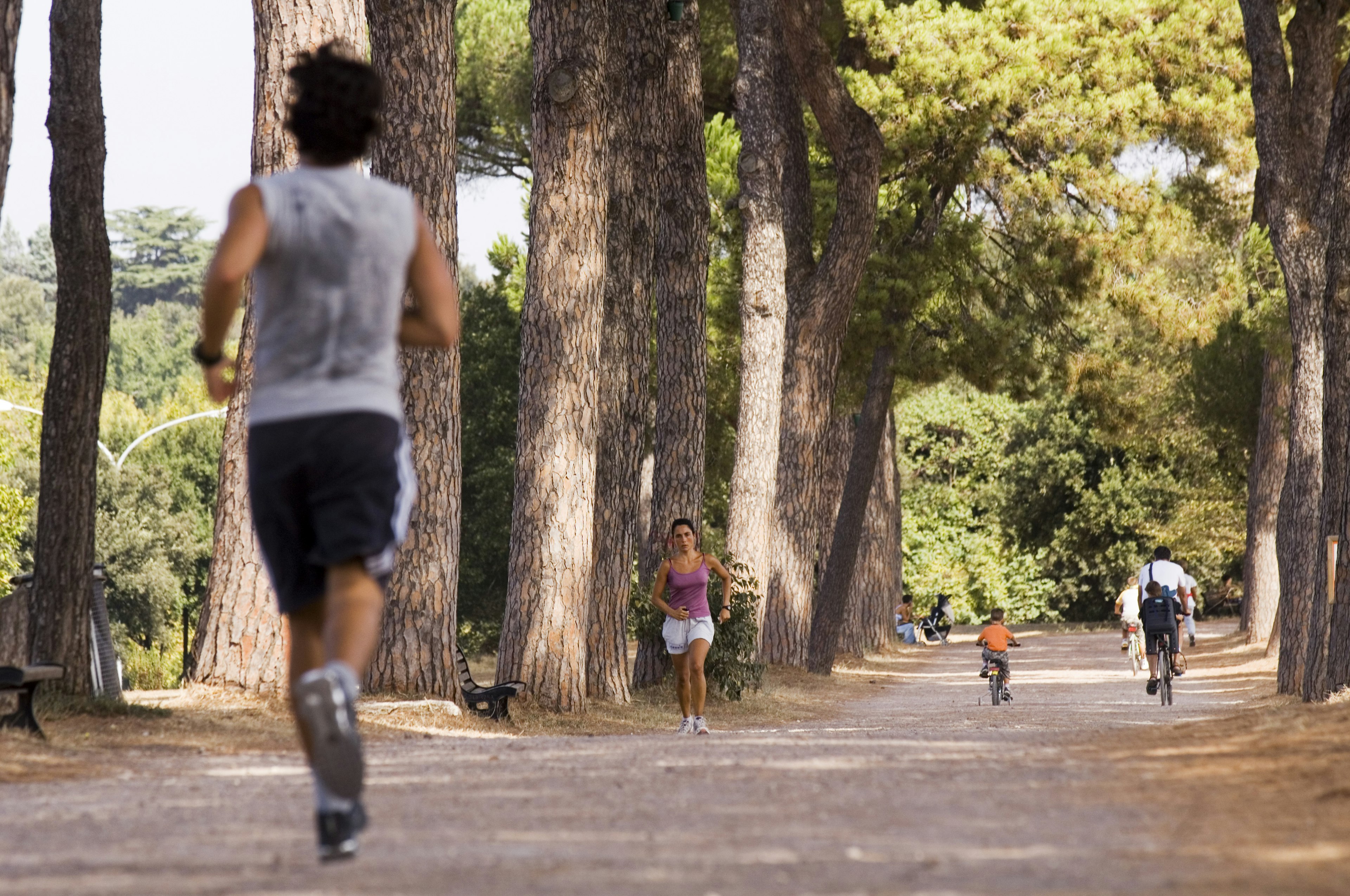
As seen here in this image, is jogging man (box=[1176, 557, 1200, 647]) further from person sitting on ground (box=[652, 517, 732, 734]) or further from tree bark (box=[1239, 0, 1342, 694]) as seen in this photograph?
person sitting on ground (box=[652, 517, 732, 734])

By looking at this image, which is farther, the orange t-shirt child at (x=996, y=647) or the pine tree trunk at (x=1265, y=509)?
the pine tree trunk at (x=1265, y=509)

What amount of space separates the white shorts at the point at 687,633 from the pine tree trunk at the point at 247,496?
10.5 ft

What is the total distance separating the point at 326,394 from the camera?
455 centimetres

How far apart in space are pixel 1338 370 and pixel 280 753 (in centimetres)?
934

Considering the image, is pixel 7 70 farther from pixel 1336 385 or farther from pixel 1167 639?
pixel 1167 639

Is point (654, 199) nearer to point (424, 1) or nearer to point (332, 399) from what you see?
point (424, 1)

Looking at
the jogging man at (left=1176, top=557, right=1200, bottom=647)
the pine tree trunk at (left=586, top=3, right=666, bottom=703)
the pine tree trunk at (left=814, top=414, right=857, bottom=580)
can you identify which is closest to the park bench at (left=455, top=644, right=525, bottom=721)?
the pine tree trunk at (left=586, top=3, right=666, bottom=703)

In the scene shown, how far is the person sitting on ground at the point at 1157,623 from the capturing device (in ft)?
65.7

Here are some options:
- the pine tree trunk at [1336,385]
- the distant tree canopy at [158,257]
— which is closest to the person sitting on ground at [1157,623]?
the pine tree trunk at [1336,385]

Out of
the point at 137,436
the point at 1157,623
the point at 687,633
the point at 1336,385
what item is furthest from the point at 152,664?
the point at 137,436

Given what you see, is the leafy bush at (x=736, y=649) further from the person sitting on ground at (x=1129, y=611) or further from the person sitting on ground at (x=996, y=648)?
the person sitting on ground at (x=1129, y=611)

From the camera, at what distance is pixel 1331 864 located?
14.7ft

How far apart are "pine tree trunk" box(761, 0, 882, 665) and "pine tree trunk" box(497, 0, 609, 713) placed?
29.3 ft

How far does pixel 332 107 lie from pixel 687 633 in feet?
30.6
